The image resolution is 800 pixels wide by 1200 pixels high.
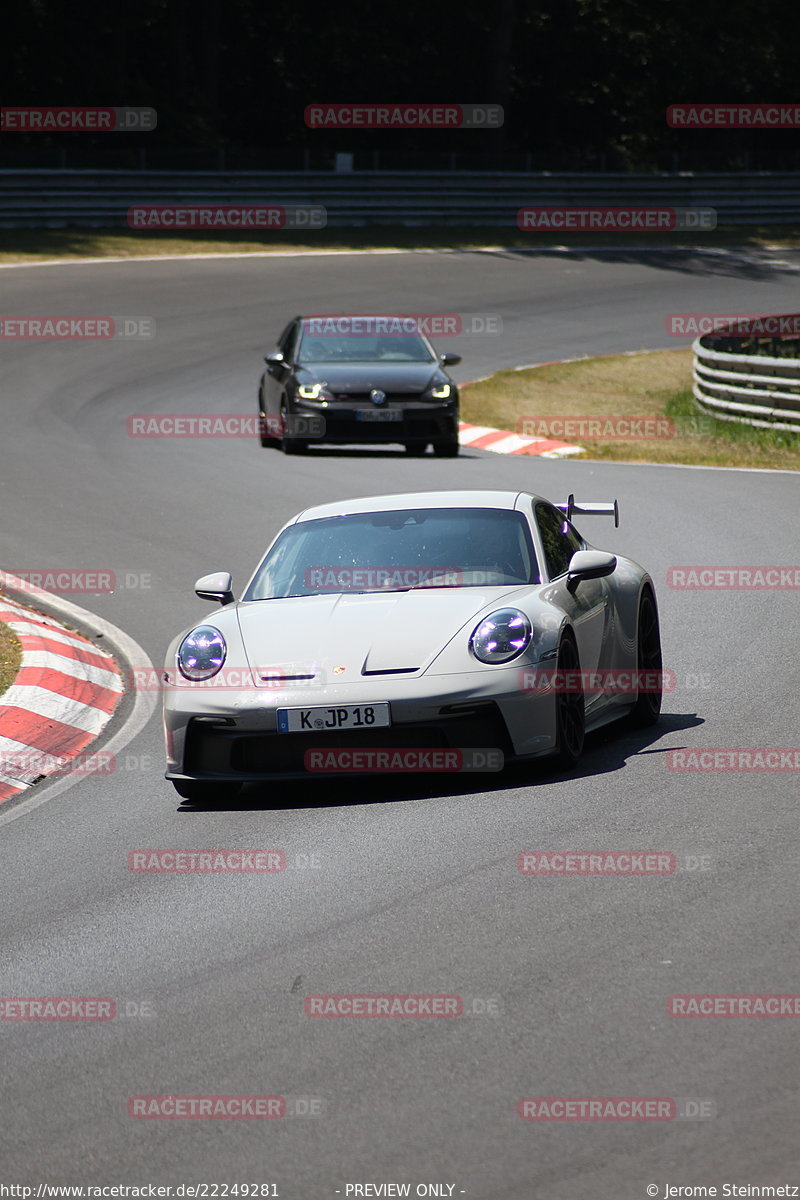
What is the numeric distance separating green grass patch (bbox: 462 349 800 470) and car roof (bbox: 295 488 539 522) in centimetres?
1242

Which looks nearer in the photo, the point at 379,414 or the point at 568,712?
the point at 568,712

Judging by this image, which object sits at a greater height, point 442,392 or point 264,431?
point 442,392

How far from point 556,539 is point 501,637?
4.83 ft

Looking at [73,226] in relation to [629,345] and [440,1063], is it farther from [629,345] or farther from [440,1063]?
[440,1063]

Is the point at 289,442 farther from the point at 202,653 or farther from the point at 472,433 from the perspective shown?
the point at 202,653

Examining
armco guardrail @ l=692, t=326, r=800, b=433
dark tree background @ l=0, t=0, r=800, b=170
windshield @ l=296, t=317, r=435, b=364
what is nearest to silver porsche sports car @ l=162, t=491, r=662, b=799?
windshield @ l=296, t=317, r=435, b=364

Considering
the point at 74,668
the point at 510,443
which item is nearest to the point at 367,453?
the point at 510,443

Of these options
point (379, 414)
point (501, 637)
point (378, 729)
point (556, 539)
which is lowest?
point (379, 414)

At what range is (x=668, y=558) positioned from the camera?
47.9 ft

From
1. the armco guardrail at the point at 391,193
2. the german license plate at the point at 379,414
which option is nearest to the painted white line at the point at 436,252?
the armco guardrail at the point at 391,193

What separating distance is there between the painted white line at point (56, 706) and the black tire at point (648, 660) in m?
3.00

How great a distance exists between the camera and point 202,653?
8.52m

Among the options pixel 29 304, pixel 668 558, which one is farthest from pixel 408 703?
pixel 29 304

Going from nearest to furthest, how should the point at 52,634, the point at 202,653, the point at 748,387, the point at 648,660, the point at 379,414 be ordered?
the point at 202,653 < the point at 648,660 < the point at 52,634 < the point at 379,414 < the point at 748,387
